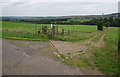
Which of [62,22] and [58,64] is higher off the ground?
[62,22]

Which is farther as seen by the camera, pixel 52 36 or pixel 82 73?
pixel 52 36

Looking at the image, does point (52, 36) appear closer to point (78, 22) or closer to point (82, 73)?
point (82, 73)

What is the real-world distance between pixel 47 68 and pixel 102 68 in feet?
7.38

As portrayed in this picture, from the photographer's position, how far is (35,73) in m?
5.23

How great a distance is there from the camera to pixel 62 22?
5009 cm

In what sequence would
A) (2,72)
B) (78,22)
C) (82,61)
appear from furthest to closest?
(78,22) → (82,61) → (2,72)

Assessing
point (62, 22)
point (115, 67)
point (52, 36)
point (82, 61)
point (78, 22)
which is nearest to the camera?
point (115, 67)

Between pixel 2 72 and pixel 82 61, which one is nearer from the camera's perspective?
pixel 2 72

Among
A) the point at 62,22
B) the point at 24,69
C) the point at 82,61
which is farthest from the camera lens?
the point at 62,22

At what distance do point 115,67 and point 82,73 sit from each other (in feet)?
5.19

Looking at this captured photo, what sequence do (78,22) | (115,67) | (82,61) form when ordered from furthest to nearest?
(78,22), (82,61), (115,67)

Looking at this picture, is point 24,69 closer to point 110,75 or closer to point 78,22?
point 110,75

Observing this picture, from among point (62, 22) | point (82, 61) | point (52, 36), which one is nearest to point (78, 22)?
point (62, 22)

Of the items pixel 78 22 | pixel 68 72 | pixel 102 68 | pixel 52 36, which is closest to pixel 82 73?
pixel 68 72
